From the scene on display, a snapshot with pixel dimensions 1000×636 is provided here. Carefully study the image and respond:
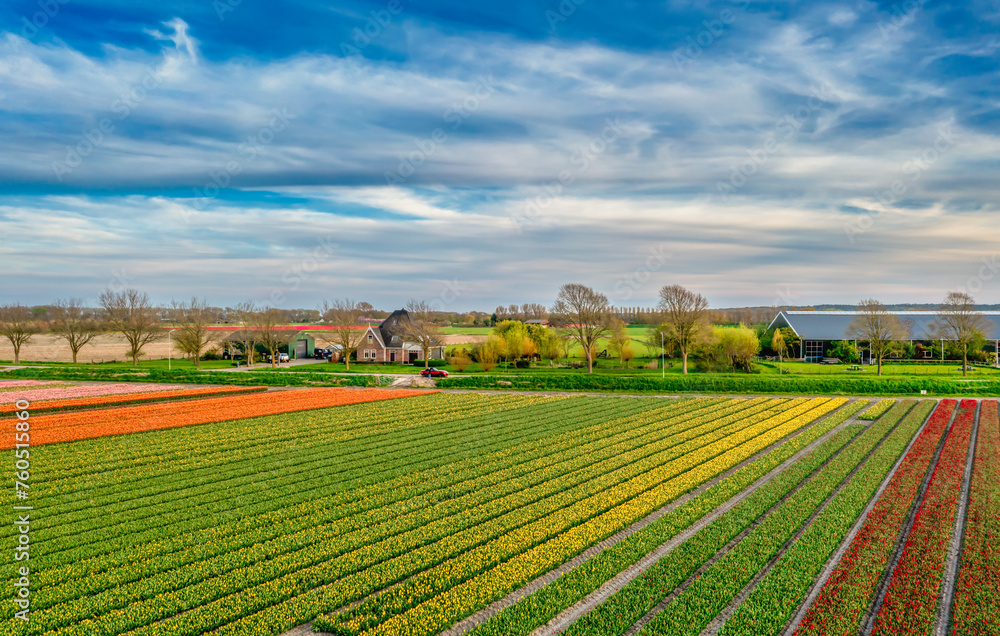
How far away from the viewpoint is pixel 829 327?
244 ft

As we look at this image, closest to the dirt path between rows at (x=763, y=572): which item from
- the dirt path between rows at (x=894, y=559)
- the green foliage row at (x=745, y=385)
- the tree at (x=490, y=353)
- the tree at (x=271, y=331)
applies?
the dirt path between rows at (x=894, y=559)

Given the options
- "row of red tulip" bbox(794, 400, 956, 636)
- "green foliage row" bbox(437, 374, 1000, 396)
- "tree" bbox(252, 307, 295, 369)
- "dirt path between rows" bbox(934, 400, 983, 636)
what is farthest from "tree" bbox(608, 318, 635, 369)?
"row of red tulip" bbox(794, 400, 956, 636)

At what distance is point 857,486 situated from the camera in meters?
17.8

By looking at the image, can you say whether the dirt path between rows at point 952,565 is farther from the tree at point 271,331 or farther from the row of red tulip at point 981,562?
the tree at point 271,331

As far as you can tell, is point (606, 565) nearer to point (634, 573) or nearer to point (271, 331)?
point (634, 573)

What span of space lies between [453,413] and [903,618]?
2570cm

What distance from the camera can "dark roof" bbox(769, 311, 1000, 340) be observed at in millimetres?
72375

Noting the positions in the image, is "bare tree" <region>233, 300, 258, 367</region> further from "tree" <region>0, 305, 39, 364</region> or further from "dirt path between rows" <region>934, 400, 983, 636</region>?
"dirt path between rows" <region>934, 400, 983, 636</region>

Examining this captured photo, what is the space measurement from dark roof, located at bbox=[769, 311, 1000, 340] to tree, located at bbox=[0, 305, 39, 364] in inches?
3801

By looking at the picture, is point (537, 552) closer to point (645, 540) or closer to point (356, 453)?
point (645, 540)

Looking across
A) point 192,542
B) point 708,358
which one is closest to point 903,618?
point 192,542

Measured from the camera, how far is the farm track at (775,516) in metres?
10.1

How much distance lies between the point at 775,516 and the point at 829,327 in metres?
69.1

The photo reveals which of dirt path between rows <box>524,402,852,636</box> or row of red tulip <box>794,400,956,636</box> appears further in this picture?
dirt path between rows <box>524,402,852,636</box>
